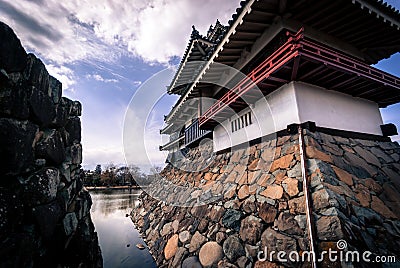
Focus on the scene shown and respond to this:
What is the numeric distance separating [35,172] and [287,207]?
549 cm

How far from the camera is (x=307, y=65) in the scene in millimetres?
5051

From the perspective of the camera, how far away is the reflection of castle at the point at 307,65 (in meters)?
5.16

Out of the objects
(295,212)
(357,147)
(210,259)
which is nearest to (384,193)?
(357,147)

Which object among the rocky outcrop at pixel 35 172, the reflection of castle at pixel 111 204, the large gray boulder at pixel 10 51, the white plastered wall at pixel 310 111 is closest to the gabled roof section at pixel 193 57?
the white plastered wall at pixel 310 111

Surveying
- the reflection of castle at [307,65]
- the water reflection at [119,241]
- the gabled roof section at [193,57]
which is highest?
the gabled roof section at [193,57]

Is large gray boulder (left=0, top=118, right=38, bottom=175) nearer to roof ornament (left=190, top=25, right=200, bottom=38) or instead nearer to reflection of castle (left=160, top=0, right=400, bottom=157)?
reflection of castle (left=160, top=0, right=400, bottom=157)

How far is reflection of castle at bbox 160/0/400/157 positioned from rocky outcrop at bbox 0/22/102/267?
549 cm

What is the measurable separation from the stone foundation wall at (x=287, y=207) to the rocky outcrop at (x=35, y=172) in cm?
333

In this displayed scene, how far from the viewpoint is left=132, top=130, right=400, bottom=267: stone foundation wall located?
3.66 metres

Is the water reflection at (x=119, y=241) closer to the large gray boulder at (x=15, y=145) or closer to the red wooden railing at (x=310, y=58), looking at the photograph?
the large gray boulder at (x=15, y=145)

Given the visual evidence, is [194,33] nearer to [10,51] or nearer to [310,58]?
[310,58]

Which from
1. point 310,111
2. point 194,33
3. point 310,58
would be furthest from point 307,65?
point 194,33

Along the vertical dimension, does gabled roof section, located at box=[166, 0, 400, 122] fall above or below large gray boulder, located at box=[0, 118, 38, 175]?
above

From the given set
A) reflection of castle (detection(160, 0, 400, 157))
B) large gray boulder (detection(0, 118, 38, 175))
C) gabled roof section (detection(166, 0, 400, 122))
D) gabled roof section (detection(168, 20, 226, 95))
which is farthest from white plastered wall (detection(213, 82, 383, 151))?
large gray boulder (detection(0, 118, 38, 175))
